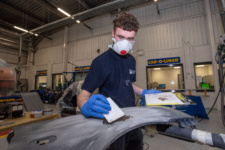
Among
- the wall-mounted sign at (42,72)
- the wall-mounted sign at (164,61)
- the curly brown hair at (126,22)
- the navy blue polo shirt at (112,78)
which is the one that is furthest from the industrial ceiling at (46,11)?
the navy blue polo shirt at (112,78)

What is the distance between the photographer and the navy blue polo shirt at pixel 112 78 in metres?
0.72

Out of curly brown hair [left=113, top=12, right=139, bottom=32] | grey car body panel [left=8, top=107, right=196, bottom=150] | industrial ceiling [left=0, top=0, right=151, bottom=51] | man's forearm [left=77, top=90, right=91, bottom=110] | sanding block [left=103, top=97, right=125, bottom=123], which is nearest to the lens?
grey car body panel [left=8, top=107, right=196, bottom=150]

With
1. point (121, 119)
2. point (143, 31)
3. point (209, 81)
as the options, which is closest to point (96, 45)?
point (143, 31)

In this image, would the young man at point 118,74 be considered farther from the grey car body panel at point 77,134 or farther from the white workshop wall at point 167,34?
the white workshop wall at point 167,34

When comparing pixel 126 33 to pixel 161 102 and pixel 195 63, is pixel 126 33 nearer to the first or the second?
pixel 161 102

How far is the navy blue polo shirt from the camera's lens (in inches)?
28.4

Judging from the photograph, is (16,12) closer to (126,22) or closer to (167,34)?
(167,34)

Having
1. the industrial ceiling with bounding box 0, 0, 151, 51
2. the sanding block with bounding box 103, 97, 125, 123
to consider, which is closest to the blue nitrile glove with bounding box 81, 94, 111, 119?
the sanding block with bounding box 103, 97, 125, 123

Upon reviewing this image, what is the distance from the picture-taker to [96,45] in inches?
244

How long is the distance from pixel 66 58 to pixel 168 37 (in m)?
5.52

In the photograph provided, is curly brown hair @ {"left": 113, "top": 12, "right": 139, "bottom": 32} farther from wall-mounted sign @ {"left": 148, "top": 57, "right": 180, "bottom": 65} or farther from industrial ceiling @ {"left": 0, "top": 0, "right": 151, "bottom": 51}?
wall-mounted sign @ {"left": 148, "top": 57, "right": 180, "bottom": 65}

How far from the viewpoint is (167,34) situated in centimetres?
478

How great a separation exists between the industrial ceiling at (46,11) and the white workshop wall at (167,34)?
90 centimetres

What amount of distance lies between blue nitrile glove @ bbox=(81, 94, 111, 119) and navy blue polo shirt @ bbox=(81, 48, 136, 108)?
0.56 feet
